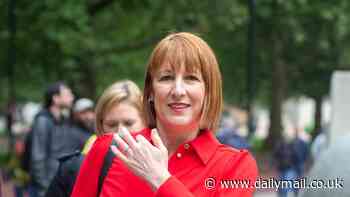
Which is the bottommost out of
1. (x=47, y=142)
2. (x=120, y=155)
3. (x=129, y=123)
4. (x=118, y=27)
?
(x=118, y=27)

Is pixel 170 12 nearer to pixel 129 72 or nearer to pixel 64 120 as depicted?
pixel 129 72

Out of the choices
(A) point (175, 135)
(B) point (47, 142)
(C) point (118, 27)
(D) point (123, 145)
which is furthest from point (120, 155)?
(C) point (118, 27)

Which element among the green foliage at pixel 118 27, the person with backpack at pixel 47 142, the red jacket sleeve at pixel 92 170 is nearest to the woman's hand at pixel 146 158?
the red jacket sleeve at pixel 92 170

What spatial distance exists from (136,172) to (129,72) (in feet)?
72.5

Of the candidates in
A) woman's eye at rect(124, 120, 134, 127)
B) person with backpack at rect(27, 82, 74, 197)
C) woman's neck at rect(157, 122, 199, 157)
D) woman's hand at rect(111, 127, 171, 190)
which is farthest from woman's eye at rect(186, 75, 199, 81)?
person with backpack at rect(27, 82, 74, 197)

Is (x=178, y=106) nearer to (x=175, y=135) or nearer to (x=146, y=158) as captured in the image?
(x=175, y=135)

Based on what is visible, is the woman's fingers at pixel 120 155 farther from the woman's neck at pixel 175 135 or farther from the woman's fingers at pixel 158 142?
the woman's neck at pixel 175 135

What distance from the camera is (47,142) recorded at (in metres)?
7.39

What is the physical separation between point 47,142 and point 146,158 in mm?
5199

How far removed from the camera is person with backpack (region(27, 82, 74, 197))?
729 centimetres

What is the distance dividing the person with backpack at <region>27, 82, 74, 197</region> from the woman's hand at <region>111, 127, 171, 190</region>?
16.0ft

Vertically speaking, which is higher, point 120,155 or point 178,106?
point 178,106

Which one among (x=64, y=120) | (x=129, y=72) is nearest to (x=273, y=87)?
(x=129, y=72)

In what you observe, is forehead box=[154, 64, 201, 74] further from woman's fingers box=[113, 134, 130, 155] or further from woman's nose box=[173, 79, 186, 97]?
Result: woman's fingers box=[113, 134, 130, 155]
